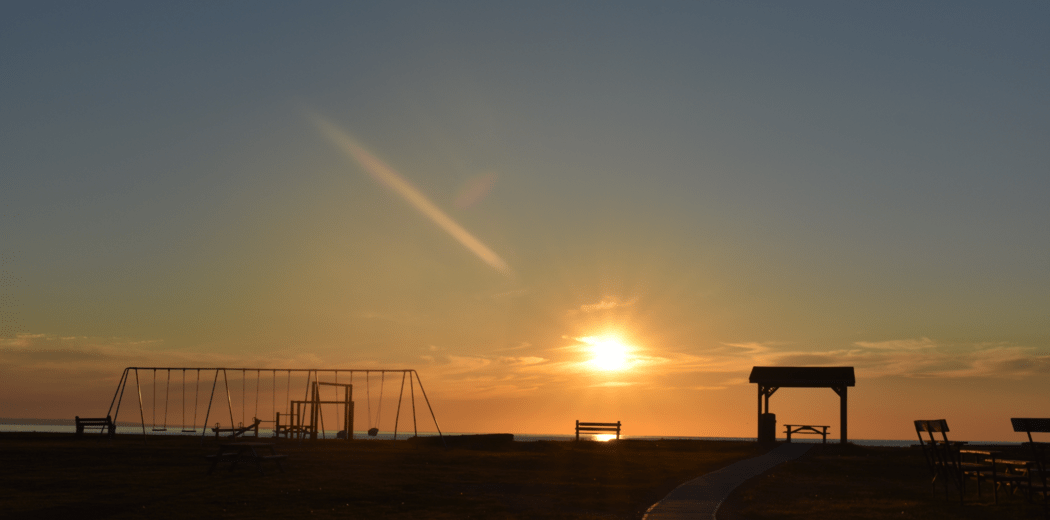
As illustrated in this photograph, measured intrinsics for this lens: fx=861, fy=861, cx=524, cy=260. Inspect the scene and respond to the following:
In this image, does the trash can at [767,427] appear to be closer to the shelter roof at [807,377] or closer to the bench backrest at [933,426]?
the shelter roof at [807,377]

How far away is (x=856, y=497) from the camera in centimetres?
1708

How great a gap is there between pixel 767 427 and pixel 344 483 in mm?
20835

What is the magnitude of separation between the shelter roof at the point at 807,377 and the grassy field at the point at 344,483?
6.43m

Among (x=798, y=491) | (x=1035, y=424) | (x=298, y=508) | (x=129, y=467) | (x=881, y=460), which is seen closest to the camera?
(x=1035, y=424)

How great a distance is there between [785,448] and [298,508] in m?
22.0

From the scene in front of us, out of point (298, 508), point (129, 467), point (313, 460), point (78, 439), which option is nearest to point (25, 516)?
point (298, 508)

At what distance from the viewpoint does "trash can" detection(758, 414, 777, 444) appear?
113ft

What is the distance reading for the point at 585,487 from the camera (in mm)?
18859

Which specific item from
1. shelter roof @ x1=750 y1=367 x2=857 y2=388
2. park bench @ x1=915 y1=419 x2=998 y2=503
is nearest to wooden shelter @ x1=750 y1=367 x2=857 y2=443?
shelter roof @ x1=750 y1=367 x2=857 y2=388

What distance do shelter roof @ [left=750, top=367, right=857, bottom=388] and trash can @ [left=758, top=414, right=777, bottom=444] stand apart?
1.76 m

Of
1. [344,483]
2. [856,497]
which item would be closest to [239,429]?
[344,483]

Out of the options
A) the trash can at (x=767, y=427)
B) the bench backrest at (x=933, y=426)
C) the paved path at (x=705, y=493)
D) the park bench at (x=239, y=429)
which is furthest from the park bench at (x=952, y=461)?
the park bench at (x=239, y=429)

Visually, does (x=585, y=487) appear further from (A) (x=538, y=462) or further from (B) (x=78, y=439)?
(B) (x=78, y=439)

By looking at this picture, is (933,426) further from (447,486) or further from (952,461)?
(447,486)
